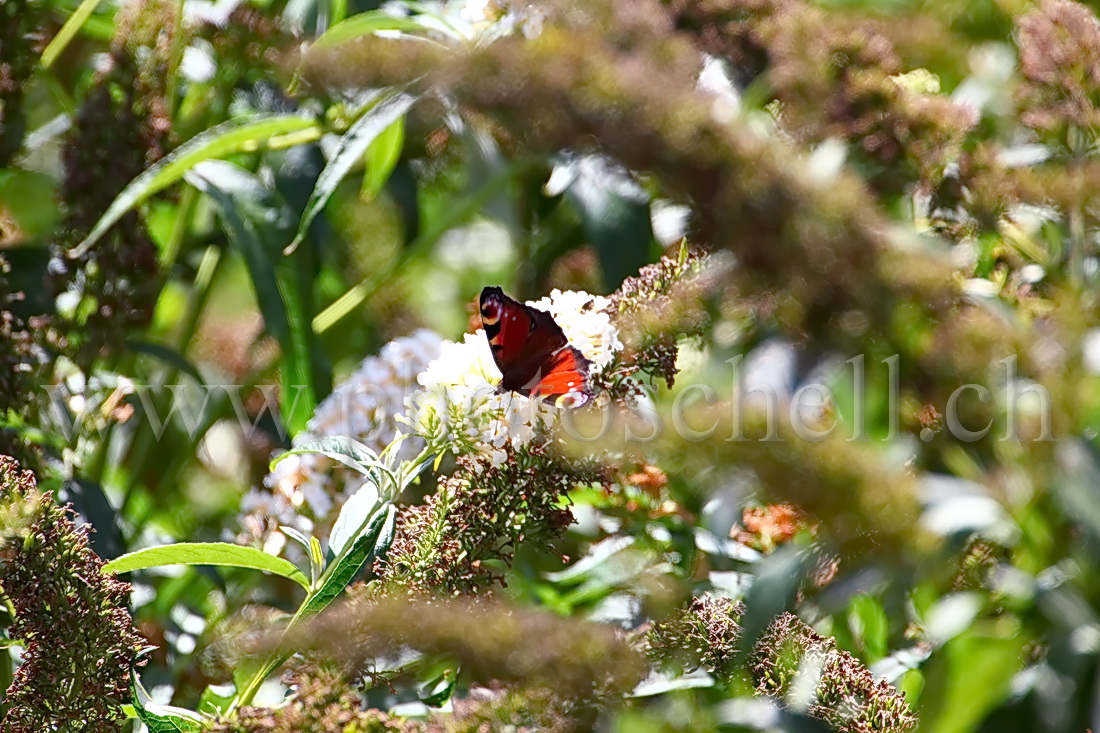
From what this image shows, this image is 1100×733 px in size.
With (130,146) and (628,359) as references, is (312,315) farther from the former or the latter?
(628,359)

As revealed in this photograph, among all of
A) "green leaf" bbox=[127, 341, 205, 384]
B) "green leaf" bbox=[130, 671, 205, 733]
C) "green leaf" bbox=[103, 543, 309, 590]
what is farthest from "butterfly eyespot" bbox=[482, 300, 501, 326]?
"green leaf" bbox=[127, 341, 205, 384]

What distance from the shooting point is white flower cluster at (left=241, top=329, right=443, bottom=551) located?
0.98m

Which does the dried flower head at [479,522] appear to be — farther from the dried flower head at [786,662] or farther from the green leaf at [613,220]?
the green leaf at [613,220]

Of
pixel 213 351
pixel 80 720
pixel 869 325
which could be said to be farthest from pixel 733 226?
pixel 213 351

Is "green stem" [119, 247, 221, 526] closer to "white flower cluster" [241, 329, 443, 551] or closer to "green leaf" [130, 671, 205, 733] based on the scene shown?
"white flower cluster" [241, 329, 443, 551]

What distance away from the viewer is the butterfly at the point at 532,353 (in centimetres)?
76

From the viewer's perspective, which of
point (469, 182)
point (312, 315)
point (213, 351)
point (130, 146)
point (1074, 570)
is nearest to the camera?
point (1074, 570)

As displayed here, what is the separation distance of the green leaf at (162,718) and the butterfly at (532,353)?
1.02 feet

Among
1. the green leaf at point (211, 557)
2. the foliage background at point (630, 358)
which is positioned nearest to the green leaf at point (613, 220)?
the foliage background at point (630, 358)

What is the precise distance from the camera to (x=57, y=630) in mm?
697

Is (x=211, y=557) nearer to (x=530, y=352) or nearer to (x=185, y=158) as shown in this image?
(x=530, y=352)

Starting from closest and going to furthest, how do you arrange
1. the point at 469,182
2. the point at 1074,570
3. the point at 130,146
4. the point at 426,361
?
the point at 1074,570
the point at 426,361
the point at 130,146
the point at 469,182

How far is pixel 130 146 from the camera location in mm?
1108

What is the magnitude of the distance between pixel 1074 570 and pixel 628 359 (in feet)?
1.01
